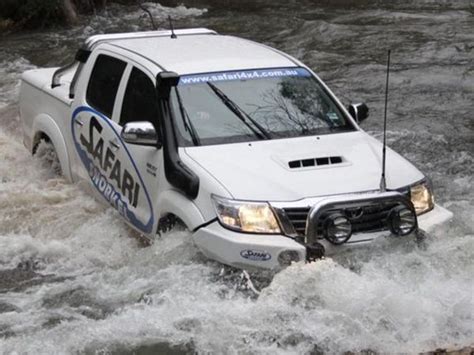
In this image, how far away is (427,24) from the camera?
1928 cm

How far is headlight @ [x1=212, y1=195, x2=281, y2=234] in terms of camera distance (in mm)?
5984

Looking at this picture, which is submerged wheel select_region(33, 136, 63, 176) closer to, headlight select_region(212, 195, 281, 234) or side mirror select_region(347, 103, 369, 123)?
side mirror select_region(347, 103, 369, 123)

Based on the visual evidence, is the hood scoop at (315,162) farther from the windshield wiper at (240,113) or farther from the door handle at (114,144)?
the door handle at (114,144)

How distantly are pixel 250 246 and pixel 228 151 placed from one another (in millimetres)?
1018

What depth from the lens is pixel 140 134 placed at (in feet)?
22.3

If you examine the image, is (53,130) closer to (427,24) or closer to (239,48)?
(239,48)

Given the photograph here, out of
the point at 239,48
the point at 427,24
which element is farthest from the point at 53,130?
the point at 427,24

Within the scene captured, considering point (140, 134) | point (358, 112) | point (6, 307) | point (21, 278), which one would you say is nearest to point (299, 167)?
point (140, 134)

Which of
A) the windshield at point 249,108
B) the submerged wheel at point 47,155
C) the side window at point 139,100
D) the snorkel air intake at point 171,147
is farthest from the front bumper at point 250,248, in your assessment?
the submerged wheel at point 47,155

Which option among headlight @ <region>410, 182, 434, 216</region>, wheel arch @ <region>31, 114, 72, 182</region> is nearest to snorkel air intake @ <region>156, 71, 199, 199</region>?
headlight @ <region>410, 182, 434, 216</region>

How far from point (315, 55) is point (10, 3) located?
988 centimetres

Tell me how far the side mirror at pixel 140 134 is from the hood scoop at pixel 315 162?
43.9 inches

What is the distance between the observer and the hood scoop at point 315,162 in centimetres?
647

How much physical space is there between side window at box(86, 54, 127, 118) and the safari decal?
3.5 inches
